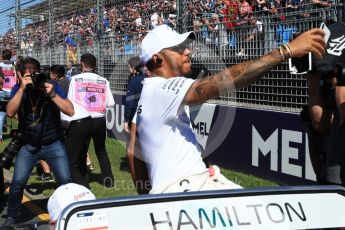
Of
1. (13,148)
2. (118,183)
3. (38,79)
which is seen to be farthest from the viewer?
(118,183)

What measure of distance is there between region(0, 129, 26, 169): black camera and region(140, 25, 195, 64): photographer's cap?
3110 millimetres

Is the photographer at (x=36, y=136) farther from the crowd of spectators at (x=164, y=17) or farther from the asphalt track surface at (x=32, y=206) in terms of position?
the crowd of spectators at (x=164, y=17)

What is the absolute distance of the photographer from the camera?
17.2 ft

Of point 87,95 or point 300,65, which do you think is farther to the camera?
point 87,95

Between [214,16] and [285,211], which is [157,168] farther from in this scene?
[214,16]

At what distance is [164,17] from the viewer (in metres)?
10.1

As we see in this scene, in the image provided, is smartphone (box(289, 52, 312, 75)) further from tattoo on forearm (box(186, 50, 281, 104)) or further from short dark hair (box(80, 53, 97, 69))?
short dark hair (box(80, 53, 97, 69))

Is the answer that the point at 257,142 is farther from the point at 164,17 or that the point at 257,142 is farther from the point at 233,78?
the point at 233,78

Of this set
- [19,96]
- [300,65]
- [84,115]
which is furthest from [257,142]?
[300,65]

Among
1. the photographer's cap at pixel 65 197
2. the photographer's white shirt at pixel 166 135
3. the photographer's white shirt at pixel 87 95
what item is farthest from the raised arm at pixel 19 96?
the photographer's cap at pixel 65 197

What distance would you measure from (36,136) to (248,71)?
3565 mm

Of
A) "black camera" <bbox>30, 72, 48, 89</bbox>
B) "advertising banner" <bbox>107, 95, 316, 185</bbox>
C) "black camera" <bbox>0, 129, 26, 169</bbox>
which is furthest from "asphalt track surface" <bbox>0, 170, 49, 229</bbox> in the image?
"advertising banner" <bbox>107, 95, 316, 185</bbox>

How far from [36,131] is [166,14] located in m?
5.26

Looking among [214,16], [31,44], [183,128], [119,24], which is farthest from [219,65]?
[31,44]
